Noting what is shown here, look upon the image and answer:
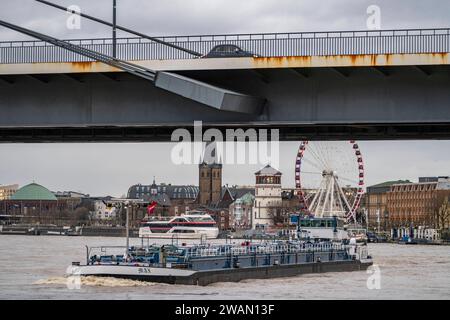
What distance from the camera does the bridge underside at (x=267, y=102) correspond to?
98.9ft

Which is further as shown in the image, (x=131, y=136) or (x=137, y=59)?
(x=131, y=136)

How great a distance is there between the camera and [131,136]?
3488cm

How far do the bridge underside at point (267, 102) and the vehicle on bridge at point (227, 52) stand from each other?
726mm

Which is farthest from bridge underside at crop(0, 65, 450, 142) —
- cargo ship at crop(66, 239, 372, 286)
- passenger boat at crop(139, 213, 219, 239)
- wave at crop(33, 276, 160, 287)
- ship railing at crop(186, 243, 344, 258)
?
passenger boat at crop(139, 213, 219, 239)

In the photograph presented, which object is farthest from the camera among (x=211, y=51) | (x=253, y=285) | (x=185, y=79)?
(x=253, y=285)

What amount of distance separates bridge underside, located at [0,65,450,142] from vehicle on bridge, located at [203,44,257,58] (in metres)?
0.73

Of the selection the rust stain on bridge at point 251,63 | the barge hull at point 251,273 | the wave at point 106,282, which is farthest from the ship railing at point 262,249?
the rust stain on bridge at point 251,63

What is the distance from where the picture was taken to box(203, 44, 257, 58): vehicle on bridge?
31.5m

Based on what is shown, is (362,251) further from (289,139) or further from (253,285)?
(289,139)

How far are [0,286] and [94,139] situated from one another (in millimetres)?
18417

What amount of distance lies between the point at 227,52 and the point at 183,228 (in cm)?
15102

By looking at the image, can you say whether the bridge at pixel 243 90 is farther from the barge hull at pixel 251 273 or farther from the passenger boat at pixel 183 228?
the passenger boat at pixel 183 228

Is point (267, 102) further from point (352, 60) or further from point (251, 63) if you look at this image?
point (352, 60)

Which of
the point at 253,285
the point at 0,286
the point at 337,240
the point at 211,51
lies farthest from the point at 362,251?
the point at 211,51
